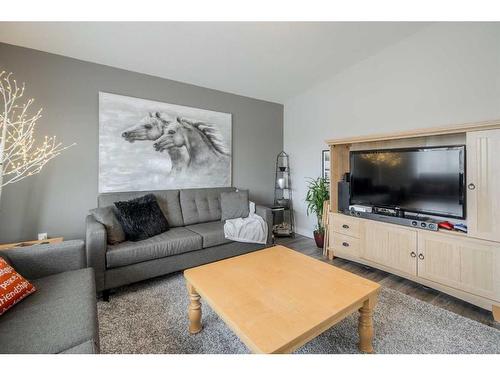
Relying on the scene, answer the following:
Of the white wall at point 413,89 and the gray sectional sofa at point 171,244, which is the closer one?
the gray sectional sofa at point 171,244

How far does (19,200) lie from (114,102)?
4.63ft

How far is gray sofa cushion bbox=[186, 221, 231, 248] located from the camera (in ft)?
8.31

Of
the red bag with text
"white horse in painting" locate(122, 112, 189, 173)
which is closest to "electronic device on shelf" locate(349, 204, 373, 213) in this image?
"white horse in painting" locate(122, 112, 189, 173)

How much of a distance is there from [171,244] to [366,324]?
174cm

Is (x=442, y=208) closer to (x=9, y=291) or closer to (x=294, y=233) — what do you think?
(x=294, y=233)

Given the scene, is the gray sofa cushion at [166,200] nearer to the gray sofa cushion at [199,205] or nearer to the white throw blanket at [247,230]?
the gray sofa cushion at [199,205]

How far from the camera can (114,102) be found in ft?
9.14

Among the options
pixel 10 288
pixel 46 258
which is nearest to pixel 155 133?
pixel 46 258

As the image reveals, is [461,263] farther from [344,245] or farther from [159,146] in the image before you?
[159,146]

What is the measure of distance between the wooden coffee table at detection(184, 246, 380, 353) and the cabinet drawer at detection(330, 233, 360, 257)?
114 cm

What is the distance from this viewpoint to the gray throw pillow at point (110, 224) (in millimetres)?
2184

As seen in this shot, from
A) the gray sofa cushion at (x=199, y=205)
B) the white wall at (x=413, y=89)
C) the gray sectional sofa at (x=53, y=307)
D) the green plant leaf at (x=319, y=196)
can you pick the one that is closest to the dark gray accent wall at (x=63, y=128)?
the gray sofa cushion at (x=199, y=205)

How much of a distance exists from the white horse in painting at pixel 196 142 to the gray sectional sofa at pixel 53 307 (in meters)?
1.79
